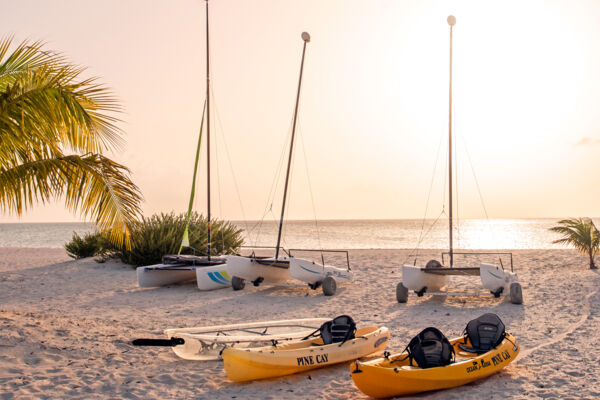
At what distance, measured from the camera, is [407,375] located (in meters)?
5.99

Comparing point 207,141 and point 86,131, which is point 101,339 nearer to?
point 86,131

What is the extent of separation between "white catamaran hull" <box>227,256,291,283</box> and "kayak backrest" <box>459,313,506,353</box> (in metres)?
6.92

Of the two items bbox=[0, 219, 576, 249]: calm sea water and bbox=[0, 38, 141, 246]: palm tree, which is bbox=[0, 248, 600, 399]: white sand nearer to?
bbox=[0, 38, 141, 246]: palm tree

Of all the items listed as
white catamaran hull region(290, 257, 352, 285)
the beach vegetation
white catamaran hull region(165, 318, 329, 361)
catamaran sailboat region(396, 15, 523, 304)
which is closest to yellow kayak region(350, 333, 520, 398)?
white catamaran hull region(165, 318, 329, 361)

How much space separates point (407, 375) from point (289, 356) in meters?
1.63

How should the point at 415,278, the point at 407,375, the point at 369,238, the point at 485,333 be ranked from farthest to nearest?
1. the point at 369,238
2. the point at 415,278
3. the point at 485,333
4. the point at 407,375

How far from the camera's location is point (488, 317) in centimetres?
735

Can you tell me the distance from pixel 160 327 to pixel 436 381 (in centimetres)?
563

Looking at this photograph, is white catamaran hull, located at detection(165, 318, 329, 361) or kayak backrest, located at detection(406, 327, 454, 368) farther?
white catamaran hull, located at detection(165, 318, 329, 361)

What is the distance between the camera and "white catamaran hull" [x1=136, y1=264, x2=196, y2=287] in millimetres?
14422

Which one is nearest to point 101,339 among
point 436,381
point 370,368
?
point 370,368

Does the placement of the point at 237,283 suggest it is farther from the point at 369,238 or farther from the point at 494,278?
the point at 369,238

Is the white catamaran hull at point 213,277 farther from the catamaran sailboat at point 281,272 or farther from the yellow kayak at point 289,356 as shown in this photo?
the yellow kayak at point 289,356

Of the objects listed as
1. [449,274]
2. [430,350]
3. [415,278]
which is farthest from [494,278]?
[430,350]
